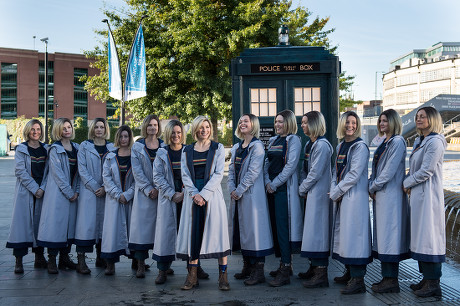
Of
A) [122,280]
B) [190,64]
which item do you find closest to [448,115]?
[190,64]

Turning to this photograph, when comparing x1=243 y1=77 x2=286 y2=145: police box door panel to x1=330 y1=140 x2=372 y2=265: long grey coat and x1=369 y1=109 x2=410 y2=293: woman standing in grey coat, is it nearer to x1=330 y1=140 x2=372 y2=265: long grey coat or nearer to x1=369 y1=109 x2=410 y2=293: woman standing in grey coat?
x1=330 y1=140 x2=372 y2=265: long grey coat

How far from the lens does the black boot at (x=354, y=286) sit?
5172 millimetres

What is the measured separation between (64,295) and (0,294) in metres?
0.72

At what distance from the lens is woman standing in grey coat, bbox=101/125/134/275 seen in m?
6.09

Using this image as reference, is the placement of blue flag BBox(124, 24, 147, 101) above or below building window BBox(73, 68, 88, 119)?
below

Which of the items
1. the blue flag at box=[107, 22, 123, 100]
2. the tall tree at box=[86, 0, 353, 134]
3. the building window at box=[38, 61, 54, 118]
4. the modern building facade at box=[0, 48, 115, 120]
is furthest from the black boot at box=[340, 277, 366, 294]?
the building window at box=[38, 61, 54, 118]

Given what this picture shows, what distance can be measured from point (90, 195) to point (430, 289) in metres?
4.16

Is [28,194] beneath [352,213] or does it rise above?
→ above

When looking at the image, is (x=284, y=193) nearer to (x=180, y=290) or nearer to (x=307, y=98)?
(x=180, y=290)

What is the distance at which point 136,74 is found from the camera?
1730cm

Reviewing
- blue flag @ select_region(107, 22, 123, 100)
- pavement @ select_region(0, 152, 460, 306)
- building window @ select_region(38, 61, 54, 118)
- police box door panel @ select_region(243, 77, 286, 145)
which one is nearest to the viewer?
pavement @ select_region(0, 152, 460, 306)

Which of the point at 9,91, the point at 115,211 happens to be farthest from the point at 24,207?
the point at 9,91

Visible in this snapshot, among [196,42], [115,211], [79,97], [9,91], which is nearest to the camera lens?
[115,211]

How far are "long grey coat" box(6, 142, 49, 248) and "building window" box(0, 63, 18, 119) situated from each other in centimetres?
7804
